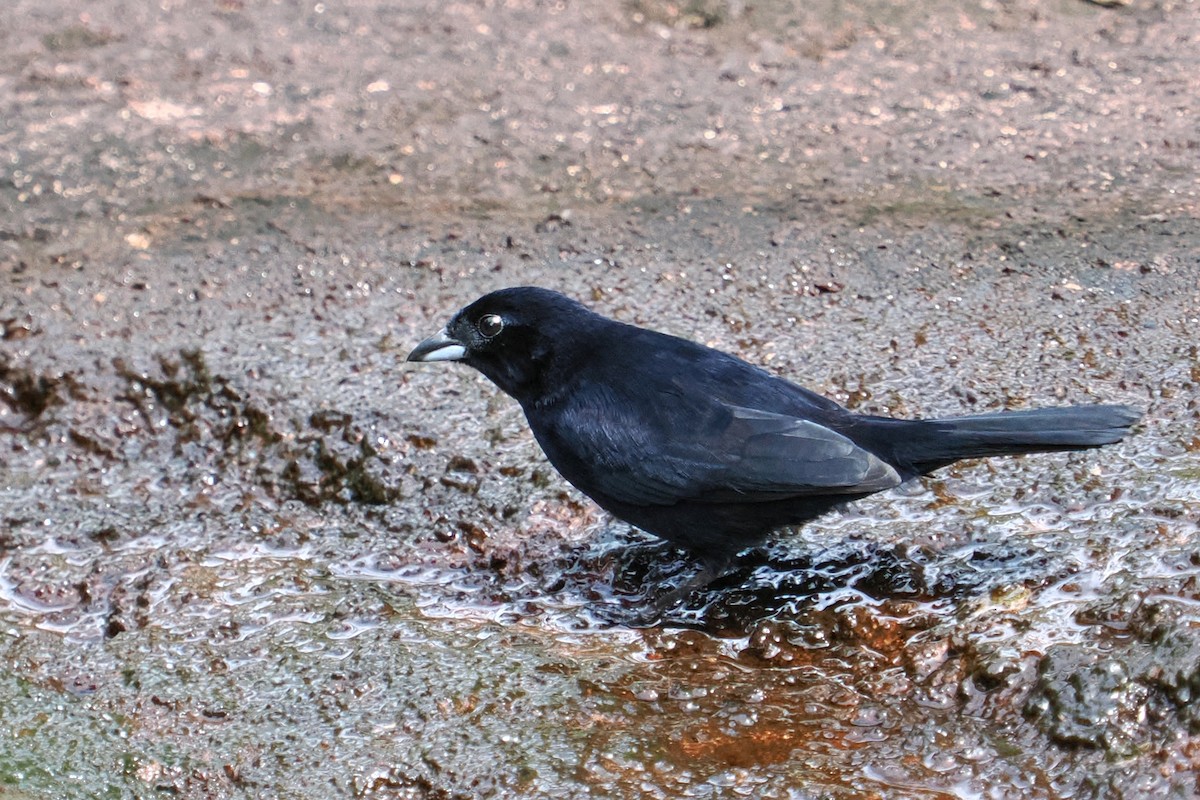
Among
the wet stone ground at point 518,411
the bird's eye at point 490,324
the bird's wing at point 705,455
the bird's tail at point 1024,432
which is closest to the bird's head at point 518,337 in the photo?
the bird's eye at point 490,324

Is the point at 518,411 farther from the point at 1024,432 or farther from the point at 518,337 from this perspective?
the point at 1024,432

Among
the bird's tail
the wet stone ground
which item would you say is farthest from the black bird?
the wet stone ground

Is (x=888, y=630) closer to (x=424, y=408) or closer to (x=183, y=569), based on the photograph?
(x=424, y=408)

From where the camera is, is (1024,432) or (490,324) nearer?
(1024,432)

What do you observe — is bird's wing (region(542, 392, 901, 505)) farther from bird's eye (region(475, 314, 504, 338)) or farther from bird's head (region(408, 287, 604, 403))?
bird's eye (region(475, 314, 504, 338))

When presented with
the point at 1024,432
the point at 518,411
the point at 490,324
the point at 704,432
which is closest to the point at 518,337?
the point at 490,324

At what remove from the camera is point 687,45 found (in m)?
7.81

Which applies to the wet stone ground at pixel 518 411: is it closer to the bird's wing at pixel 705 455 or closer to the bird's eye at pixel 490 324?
the bird's wing at pixel 705 455

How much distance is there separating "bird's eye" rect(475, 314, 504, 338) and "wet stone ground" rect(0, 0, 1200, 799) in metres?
0.52

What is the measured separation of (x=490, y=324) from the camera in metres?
4.54

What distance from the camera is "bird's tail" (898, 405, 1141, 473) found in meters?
3.73

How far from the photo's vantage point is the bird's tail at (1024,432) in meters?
3.73

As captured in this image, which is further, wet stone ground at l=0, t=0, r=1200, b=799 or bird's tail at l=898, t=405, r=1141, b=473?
bird's tail at l=898, t=405, r=1141, b=473

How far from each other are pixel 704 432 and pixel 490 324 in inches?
36.5
